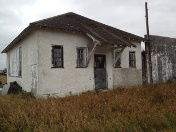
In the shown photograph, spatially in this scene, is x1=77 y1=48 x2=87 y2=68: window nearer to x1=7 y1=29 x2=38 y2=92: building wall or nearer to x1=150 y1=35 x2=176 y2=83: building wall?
x1=7 y1=29 x2=38 y2=92: building wall

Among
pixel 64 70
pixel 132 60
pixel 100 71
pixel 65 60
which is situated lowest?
pixel 100 71

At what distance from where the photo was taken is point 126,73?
11336 mm

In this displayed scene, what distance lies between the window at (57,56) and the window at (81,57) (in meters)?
1.16

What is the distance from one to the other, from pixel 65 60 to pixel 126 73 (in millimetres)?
5131

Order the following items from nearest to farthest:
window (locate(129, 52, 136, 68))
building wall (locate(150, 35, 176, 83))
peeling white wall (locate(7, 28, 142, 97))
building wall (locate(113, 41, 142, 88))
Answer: peeling white wall (locate(7, 28, 142, 97)), building wall (locate(113, 41, 142, 88)), window (locate(129, 52, 136, 68)), building wall (locate(150, 35, 176, 83))

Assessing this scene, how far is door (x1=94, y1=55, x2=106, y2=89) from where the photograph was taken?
9812 mm

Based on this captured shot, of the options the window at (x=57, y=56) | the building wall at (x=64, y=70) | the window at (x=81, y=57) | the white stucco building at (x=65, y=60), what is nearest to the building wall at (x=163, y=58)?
the white stucco building at (x=65, y=60)

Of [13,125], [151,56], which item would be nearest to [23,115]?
[13,125]

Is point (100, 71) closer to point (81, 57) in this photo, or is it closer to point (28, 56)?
point (81, 57)

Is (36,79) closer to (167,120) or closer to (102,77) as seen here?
(102,77)

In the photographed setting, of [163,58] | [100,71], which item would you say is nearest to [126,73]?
[100,71]

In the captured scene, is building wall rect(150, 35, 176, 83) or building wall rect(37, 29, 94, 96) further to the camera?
building wall rect(150, 35, 176, 83)

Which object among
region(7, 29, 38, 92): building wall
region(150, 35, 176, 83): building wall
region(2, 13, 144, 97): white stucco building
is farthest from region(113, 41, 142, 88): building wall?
region(7, 29, 38, 92): building wall

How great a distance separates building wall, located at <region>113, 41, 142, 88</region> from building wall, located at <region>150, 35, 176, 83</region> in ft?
7.31
